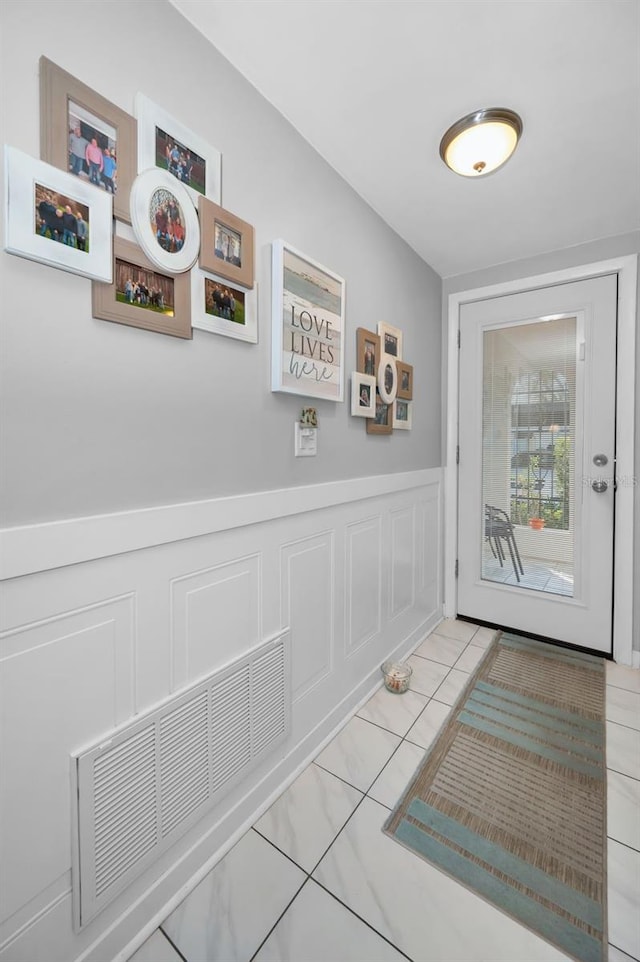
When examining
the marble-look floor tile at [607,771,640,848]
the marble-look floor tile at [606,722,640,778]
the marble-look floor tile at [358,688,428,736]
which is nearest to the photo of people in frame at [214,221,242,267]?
the marble-look floor tile at [358,688,428,736]

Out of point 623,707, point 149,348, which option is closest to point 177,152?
point 149,348

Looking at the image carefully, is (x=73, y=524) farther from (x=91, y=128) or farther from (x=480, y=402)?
(x=480, y=402)

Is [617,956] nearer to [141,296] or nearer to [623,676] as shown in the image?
[623,676]

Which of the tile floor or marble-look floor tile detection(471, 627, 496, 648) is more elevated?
marble-look floor tile detection(471, 627, 496, 648)

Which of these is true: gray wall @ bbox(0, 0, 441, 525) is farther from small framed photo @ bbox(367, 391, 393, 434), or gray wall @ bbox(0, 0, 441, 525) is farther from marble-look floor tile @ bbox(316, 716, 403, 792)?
marble-look floor tile @ bbox(316, 716, 403, 792)

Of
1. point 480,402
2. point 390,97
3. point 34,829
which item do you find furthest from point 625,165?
point 34,829

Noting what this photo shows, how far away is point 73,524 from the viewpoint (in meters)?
0.89

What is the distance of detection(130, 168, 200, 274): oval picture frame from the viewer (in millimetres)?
978

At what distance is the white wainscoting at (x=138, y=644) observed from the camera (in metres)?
0.84

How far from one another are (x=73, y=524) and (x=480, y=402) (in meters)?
2.46

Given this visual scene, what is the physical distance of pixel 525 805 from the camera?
1443 mm

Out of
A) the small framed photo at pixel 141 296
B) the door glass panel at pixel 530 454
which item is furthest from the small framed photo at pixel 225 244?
the door glass panel at pixel 530 454

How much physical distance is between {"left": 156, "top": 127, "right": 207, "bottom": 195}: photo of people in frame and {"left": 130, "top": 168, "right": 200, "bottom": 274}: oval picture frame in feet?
0.14

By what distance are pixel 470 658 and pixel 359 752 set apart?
1004 mm
